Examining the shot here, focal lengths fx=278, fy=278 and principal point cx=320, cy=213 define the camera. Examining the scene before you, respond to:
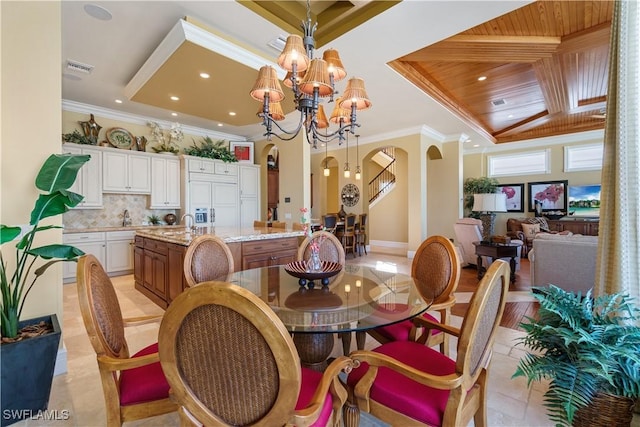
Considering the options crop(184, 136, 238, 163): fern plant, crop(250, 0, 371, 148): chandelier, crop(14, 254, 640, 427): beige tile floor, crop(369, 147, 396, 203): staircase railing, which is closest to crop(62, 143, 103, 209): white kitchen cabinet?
crop(184, 136, 238, 163): fern plant

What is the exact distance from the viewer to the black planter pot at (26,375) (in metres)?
1.58

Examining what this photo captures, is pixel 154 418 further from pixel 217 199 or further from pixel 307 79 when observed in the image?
pixel 217 199

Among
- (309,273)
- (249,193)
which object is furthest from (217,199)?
(309,273)

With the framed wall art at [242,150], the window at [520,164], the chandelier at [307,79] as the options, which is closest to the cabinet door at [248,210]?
the framed wall art at [242,150]

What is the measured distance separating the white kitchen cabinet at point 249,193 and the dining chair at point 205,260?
171 inches

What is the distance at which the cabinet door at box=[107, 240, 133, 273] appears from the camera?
4.86m

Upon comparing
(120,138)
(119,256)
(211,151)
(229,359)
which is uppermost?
(120,138)

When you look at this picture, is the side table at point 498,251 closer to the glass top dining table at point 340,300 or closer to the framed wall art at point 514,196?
the glass top dining table at point 340,300

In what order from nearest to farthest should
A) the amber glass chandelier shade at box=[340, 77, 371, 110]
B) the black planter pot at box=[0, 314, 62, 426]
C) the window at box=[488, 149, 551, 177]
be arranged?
the black planter pot at box=[0, 314, 62, 426], the amber glass chandelier shade at box=[340, 77, 371, 110], the window at box=[488, 149, 551, 177]

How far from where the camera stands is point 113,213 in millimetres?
5402

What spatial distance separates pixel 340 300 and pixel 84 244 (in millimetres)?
5060

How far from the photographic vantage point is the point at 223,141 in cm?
670

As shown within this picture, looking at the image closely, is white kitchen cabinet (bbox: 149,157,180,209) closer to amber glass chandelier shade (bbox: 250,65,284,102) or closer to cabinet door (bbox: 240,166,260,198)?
cabinet door (bbox: 240,166,260,198)

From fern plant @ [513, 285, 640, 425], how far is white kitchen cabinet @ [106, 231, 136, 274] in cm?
568
